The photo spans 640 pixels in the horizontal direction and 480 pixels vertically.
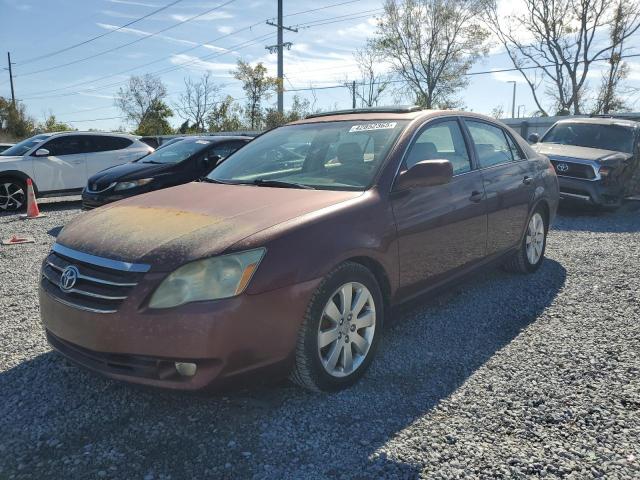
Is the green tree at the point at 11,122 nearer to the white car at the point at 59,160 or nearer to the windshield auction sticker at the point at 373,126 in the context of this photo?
the white car at the point at 59,160

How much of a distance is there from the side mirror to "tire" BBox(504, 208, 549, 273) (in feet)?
6.78

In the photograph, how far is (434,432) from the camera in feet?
8.46

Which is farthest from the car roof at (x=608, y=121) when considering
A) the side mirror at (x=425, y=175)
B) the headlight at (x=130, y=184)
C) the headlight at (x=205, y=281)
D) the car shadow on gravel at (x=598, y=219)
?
the headlight at (x=205, y=281)

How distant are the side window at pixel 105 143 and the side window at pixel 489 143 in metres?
8.96

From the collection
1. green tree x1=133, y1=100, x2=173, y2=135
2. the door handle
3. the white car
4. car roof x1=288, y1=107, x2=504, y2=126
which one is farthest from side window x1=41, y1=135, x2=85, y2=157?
green tree x1=133, y1=100, x2=173, y2=135

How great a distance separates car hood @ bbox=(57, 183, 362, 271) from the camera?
254 centimetres

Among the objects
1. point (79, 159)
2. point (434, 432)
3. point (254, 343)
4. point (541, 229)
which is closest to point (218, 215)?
point (254, 343)

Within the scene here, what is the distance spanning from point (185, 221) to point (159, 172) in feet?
18.6

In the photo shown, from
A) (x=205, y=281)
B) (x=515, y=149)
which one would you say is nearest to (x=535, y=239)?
(x=515, y=149)

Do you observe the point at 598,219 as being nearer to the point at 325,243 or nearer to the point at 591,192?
the point at 591,192

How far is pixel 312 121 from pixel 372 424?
101 inches

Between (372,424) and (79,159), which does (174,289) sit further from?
(79,159)

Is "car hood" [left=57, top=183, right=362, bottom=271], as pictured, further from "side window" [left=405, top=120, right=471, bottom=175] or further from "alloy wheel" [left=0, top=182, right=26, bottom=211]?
"alloy wheel" [left=0, top=182, right=26, bottom=211]

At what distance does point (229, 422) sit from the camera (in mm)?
2674
